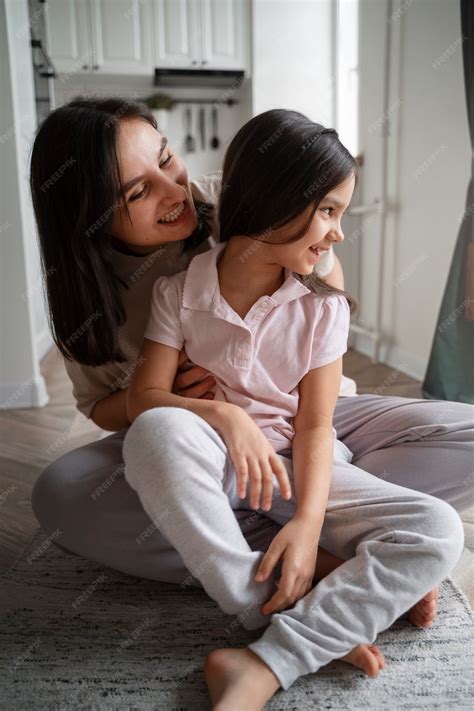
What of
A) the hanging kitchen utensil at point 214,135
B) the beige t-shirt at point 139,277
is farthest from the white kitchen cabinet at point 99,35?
the beige t-shirt at point 139,277

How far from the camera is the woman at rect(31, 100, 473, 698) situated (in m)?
0.88

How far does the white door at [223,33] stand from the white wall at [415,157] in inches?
44.8

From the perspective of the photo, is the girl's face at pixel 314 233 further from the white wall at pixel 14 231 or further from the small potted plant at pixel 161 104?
the small potted plant at pixel 161 104

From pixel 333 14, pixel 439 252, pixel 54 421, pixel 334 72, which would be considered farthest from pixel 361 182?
pixel 54 421

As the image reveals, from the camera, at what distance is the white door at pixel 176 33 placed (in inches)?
142

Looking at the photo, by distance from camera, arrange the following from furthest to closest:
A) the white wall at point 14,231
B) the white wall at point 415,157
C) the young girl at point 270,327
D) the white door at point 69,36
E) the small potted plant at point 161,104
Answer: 1. the small potted plant at point 161,104
2. the white door at point 69,36
3. the white wall at point 415,157
4. the white wall at point 14,231
5. the young girl at point 270,327

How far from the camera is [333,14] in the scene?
363 cm

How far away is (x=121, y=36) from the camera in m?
3.57

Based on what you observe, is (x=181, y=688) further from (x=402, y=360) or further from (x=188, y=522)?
(x=402, y=360)

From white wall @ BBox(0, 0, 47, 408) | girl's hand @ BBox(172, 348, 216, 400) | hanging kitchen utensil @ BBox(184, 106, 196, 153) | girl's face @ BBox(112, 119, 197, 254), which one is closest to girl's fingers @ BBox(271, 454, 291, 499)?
girl's hand @ BBox(172, 348, 216, 400)

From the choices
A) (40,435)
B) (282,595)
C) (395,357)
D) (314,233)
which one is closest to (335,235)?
(314,233)

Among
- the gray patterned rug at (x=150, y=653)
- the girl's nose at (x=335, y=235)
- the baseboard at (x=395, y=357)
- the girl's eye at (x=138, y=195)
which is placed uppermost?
the girl's eye at (x=138, y=195)

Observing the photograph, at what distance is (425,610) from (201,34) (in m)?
3.75

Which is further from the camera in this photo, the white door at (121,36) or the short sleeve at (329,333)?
the white door at (121,36)
